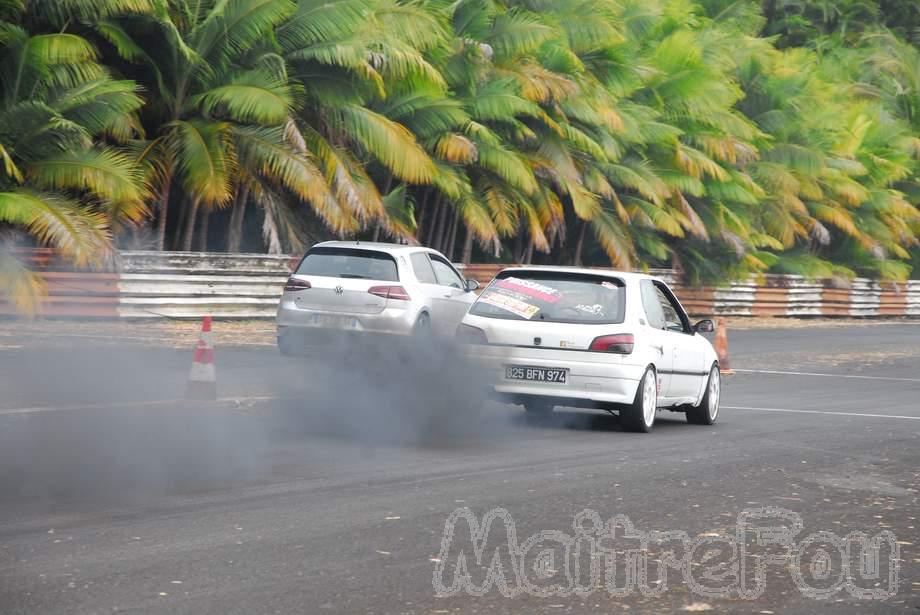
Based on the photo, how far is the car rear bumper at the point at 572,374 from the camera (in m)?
12.1

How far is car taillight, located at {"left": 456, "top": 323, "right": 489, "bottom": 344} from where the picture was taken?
12531mm

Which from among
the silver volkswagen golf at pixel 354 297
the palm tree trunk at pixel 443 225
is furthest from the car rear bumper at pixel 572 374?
the palm tree trunk at pixel 443 225

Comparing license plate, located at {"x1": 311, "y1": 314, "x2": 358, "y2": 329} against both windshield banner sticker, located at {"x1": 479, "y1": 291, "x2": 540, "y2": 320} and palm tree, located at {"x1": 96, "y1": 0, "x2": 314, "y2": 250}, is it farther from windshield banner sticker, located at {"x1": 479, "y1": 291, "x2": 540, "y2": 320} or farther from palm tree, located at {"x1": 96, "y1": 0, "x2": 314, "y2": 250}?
palm tree, located at {"x1": 96, "y1": 0, "x2": 314, "y2": 250}

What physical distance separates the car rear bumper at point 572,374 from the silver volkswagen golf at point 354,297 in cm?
517

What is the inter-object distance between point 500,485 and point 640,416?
359cm

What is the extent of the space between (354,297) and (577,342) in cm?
605

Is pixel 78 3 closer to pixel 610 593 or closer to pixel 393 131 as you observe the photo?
pixel 393 131

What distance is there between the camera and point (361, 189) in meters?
25.5

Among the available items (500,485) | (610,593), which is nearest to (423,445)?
(500,485)

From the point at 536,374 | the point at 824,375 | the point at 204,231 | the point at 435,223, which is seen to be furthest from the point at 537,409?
the point at 435,223

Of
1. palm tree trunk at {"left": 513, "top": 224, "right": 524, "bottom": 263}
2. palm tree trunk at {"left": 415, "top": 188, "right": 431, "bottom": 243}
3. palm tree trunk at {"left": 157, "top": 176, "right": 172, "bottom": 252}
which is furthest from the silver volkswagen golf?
palm tree trunk at {"left": 513, "top": 224, "right": 524, "bottom": 263}

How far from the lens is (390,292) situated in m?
18.0

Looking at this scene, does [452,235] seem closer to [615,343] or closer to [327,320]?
[327,320]

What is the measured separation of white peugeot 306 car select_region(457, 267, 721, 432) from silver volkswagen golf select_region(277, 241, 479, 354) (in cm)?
494
